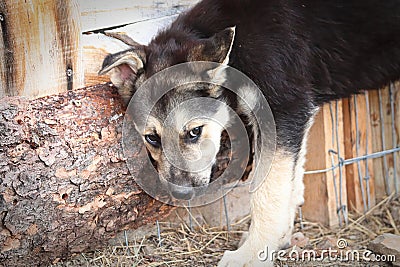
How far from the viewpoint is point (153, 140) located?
3.46 meters

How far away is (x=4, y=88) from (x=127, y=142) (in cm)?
89

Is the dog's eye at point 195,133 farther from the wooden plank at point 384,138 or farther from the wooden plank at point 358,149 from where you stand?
the wooden plank at point 384,138

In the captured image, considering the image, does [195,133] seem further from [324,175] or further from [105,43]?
[324,175]

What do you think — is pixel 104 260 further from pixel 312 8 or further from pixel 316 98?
pixel 312 8

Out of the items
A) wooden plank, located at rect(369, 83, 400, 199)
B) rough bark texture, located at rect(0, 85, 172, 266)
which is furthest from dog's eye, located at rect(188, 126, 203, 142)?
wooden plank, located at rect(369, 83, 400, 199)

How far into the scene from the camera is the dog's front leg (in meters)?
3.62

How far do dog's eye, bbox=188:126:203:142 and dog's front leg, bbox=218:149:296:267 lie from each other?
0.58 metres

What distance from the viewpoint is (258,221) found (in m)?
3.67

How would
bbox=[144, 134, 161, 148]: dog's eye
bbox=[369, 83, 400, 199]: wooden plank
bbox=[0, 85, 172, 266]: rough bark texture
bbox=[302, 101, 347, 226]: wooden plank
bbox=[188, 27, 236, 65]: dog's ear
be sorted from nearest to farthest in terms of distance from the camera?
bbox=[0, 85, 172, 266]: rough bark texture
bbox=[188, 27, 236, 65]: dog's ear
bbox=[144, 134, 161, 148]: dog's eye
bbox=[302, 101, 347, 226]: wooden plank
bbox=[369, 83, 400, 199]: wooden plank

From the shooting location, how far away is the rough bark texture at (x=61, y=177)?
2.92 m
